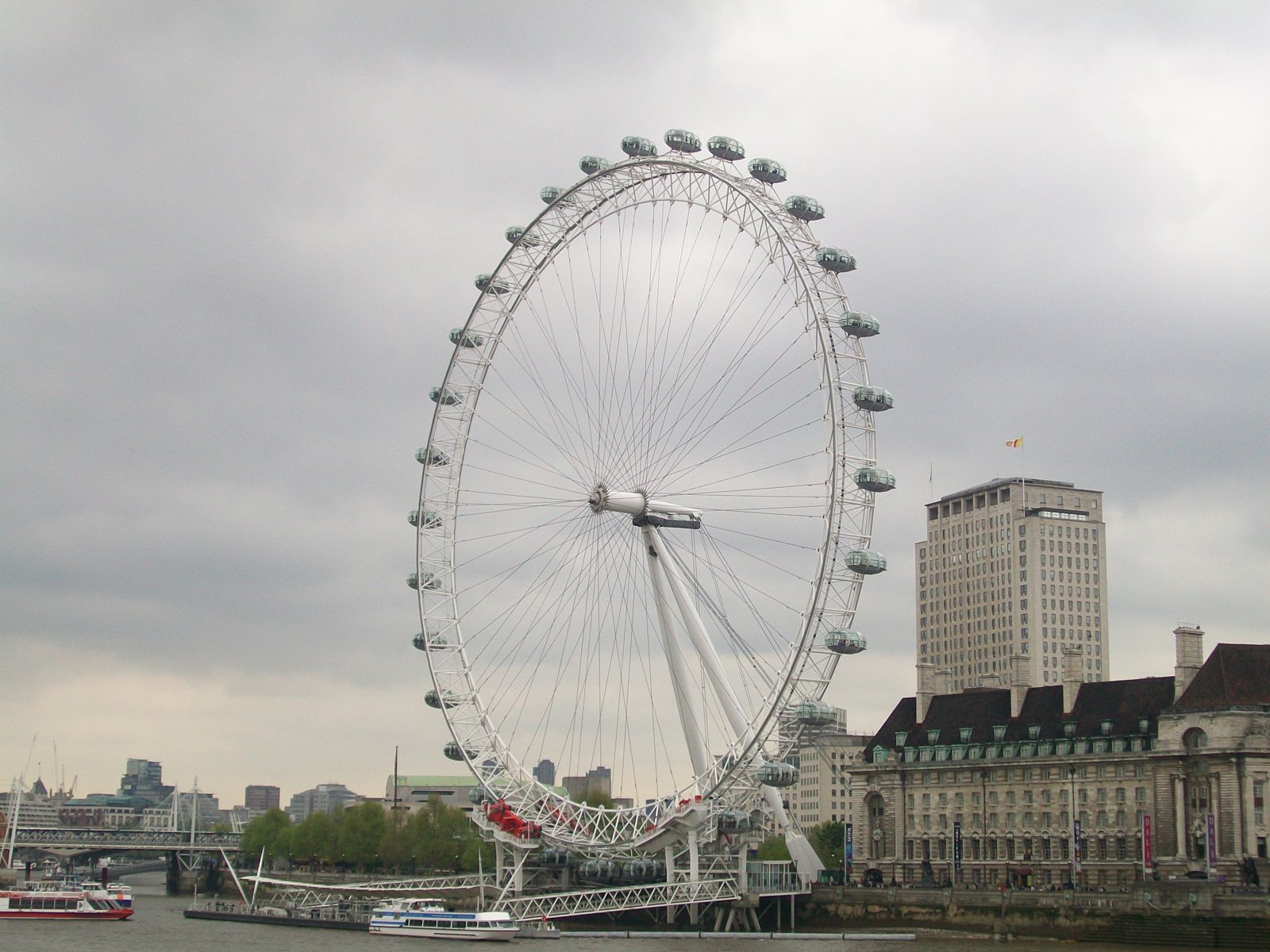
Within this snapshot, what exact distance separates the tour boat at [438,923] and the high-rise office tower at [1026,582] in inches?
4189

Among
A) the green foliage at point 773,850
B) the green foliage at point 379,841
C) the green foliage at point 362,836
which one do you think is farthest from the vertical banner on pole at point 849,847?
the green foliage at point 362,836

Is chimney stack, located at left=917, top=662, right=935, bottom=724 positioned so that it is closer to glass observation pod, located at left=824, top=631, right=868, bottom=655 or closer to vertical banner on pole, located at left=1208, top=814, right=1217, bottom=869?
vertical banner on pole, located at left=1208, top=814, right=1217, bottom=869

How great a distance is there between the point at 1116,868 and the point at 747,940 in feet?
89.8

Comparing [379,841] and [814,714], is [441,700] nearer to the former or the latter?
[814,714]

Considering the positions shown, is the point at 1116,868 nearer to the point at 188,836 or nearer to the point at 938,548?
the point at 938,548

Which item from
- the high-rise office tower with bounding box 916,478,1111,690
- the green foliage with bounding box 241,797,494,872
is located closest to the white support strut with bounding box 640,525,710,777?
the green foliage with bounding box 241,797,494,872

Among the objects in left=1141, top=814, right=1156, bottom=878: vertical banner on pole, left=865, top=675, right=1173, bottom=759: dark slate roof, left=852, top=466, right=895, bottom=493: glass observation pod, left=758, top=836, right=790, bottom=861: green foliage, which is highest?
left=852, top=466, right=895, bottom=493: glass observation pod

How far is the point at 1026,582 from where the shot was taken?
598 feet

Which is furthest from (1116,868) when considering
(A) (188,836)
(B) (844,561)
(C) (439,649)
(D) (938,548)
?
(A) (188,836)

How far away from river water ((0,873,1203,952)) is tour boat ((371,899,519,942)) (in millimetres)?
1271

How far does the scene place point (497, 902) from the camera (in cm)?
8531

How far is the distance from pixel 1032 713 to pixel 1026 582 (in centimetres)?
8216

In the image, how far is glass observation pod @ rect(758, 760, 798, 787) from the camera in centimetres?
7519

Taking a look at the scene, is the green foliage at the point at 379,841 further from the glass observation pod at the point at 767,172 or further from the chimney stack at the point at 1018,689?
the glass observation pod at the point at 767,172
